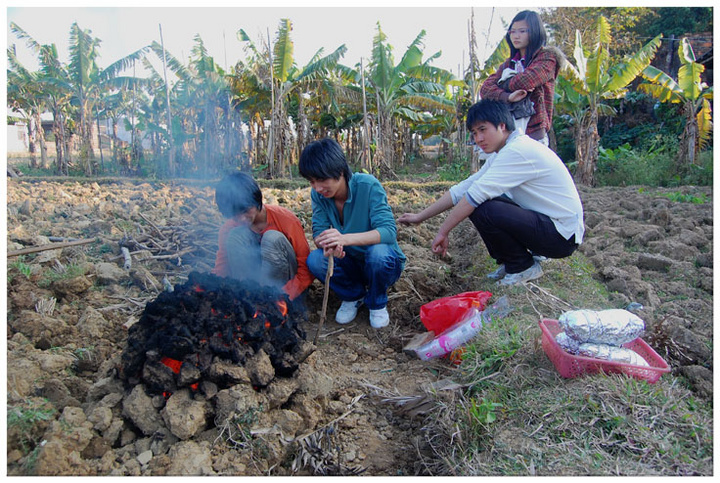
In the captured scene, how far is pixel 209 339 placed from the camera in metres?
2.13

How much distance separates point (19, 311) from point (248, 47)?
11.9 metres

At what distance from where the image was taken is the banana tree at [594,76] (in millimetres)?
10227

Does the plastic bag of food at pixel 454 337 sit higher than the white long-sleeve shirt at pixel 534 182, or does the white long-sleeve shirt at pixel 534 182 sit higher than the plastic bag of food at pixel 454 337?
the white long-sleeve shirt at pixel 534 182

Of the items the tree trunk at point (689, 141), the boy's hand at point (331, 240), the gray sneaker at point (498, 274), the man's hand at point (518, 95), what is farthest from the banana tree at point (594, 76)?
the boy's hand at point (331, 240)

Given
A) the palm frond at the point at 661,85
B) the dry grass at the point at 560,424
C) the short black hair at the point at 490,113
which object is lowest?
the dry grass at the point at 560,424

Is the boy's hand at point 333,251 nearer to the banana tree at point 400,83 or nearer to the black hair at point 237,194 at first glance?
the black hair at point 237,194

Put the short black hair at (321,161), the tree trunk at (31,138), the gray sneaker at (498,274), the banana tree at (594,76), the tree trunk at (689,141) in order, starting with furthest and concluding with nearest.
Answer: the tree trunk at (31,138) < the tree trunk at (689,141) < the banana tree at (594,76) < the gray sneaker at (498,274) < the short black hair at (321,161)

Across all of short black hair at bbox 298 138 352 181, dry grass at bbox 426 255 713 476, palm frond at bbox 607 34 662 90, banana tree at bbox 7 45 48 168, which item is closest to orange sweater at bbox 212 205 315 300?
short black hair at bbox 298 138 352 181

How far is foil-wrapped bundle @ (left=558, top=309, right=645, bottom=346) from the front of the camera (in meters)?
2.09

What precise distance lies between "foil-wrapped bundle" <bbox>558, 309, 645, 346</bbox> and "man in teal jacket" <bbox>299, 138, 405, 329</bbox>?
1.30m

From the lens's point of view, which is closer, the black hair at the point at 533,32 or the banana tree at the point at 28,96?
the black hair at the point at 533,32

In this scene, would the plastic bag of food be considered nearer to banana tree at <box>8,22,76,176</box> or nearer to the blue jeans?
the blue jeans

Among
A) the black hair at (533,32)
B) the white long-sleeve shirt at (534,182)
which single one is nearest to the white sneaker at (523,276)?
the white long-sleeve shirt at (534,182)

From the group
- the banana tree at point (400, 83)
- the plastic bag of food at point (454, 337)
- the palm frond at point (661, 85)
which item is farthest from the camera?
the banana tree at point (400, 83)
